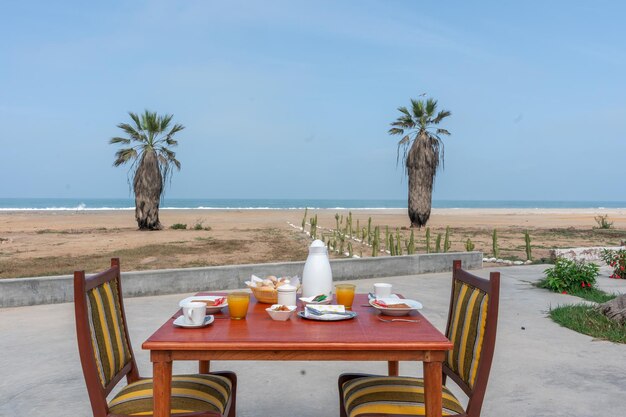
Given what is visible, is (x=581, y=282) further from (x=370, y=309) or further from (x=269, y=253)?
(x=269, y=253)

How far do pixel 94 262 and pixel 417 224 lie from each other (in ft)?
53.2

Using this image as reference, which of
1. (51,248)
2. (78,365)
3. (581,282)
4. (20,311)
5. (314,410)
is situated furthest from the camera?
(51,248)

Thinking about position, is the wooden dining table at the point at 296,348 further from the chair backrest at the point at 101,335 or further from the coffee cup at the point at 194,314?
the chair backrest at the point at 101,335

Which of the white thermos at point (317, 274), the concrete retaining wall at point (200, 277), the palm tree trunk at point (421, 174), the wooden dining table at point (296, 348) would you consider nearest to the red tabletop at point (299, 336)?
the wooden dining table at point (296, 348)

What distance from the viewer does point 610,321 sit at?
19.7 feet

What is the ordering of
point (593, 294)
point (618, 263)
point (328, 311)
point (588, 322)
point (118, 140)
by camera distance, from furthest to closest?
point (118, 140), point (618, 263), point (593, 294), point (588, 322), point (328, 311)

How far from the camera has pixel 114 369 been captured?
8.61ft

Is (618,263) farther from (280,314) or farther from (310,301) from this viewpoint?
(280,314)

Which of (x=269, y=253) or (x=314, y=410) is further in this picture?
(x=269, y=253)

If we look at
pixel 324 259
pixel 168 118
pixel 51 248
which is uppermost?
pixel 168 118

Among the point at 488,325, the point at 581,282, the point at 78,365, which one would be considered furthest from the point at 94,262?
the point at 488,325

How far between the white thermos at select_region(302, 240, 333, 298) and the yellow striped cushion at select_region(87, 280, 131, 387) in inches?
37.4

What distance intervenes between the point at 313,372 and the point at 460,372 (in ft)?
6.63

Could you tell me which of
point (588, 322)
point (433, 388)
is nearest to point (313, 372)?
point (433, 388)
